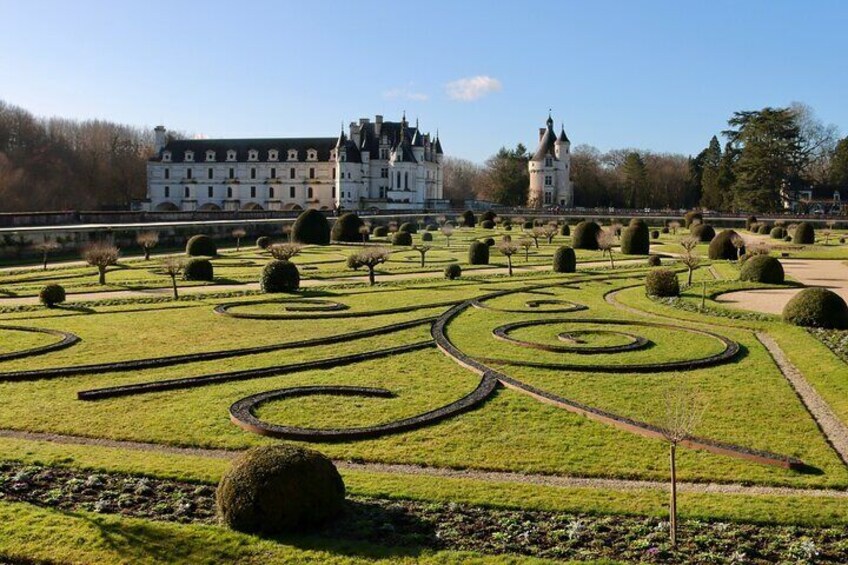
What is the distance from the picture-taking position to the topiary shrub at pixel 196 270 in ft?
92.0

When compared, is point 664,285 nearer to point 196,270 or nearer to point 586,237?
point 196,270

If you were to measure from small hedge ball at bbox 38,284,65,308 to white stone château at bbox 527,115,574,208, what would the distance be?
252 feet

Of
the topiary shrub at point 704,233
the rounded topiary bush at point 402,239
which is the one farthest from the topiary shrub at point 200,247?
the topiary shrub at point 704,233

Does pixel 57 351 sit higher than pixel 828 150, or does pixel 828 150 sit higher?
pixel 828 150

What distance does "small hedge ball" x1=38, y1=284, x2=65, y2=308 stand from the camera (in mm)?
21688

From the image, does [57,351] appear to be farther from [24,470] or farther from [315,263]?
[315,263]

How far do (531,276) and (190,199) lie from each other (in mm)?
64972

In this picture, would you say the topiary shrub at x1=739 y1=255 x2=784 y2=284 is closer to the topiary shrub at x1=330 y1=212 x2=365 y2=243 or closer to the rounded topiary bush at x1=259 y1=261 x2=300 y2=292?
the rounded topiary bush at x1=259 y1=261 x2=300 y2=292

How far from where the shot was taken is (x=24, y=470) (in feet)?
31.0

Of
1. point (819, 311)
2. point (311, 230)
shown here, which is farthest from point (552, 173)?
point (819, 311)

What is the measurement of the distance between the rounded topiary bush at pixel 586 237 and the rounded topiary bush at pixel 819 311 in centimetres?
2400

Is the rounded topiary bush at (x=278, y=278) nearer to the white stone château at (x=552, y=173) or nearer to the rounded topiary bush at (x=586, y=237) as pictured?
the rounded topiary bush at (x=586, y=237)

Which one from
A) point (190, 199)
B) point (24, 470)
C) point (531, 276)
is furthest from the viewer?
point (190, 199)

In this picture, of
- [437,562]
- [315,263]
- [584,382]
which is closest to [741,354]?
[584,382]
